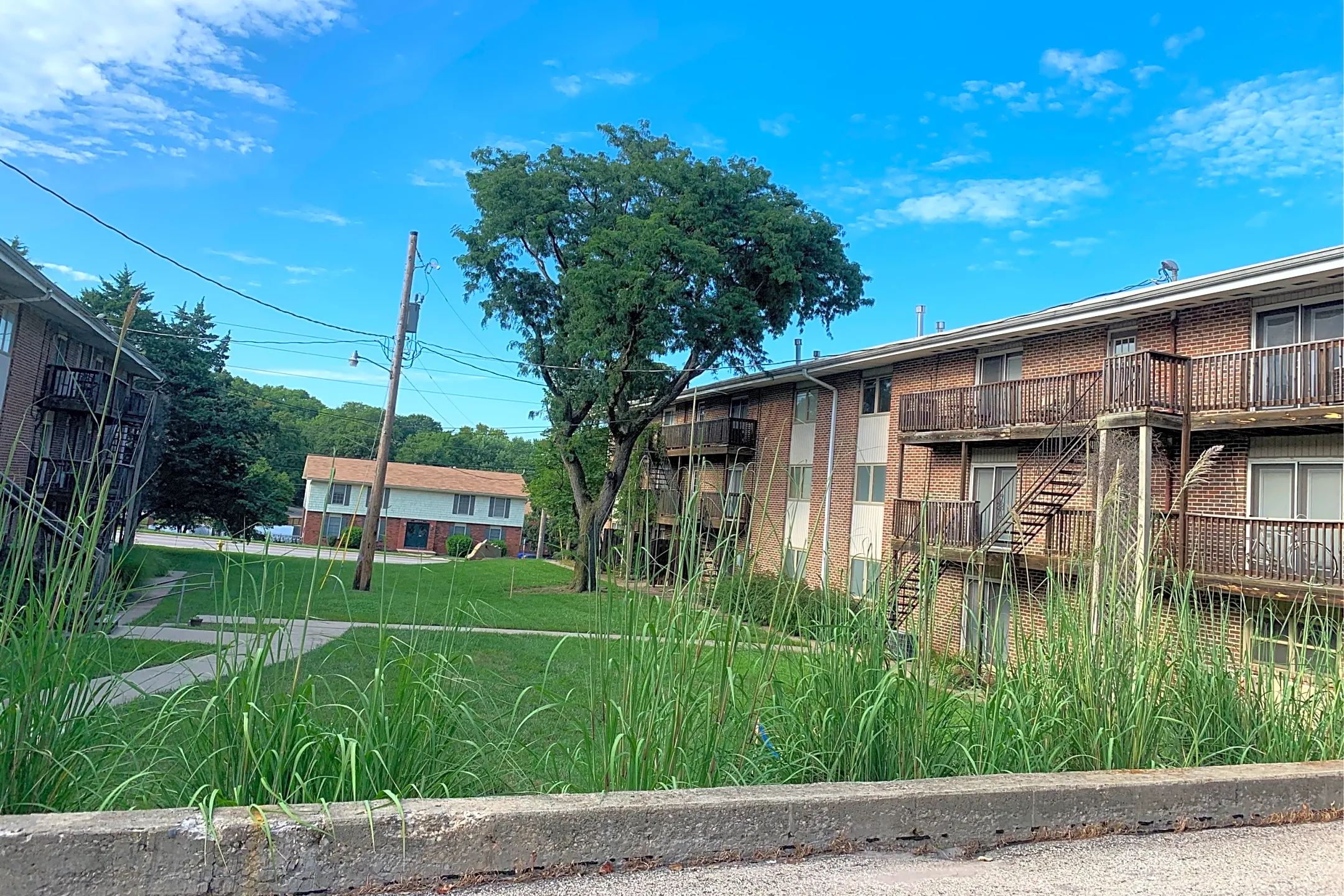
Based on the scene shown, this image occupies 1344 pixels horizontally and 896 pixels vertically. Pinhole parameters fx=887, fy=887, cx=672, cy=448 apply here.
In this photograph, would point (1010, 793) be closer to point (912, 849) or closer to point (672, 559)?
point (912, 849)

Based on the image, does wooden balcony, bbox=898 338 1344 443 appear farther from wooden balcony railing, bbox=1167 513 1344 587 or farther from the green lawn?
the green lawn

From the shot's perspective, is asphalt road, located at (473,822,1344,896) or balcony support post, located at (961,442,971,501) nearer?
asphalt road, located at (473,822,1344,896)

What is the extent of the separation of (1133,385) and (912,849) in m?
12.8

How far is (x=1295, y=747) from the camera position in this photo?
170 inches

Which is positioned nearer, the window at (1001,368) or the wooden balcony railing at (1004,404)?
the wooden balcony railing at (1004,404)

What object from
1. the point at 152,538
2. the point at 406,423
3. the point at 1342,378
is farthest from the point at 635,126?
the point at 406,423

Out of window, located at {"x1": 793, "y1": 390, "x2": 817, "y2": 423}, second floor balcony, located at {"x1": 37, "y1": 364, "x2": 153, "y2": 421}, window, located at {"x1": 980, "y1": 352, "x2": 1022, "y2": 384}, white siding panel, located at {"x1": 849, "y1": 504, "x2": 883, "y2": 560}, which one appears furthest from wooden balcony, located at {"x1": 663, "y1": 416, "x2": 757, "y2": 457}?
second floor balcony, located at {"x1": 37, "y1": 364, "x2": 153, "y2": 421}

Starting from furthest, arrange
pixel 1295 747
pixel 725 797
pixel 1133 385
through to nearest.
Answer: pixel 1133 385 < pixel 1295 747 < pixel 725 797

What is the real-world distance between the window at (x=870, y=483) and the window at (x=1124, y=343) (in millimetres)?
6176

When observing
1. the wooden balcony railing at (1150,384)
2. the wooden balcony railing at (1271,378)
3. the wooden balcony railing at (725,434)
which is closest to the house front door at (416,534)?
the wooden balcony railing at (725,434)

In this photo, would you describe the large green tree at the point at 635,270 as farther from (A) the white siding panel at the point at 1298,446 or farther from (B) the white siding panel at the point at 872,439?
(A) the white siding panel at the point at 1298,446

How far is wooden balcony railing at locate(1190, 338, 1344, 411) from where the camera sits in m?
11.7

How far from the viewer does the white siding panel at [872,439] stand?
20953mm

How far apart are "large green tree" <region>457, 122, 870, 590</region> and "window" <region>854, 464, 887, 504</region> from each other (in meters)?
4.58
